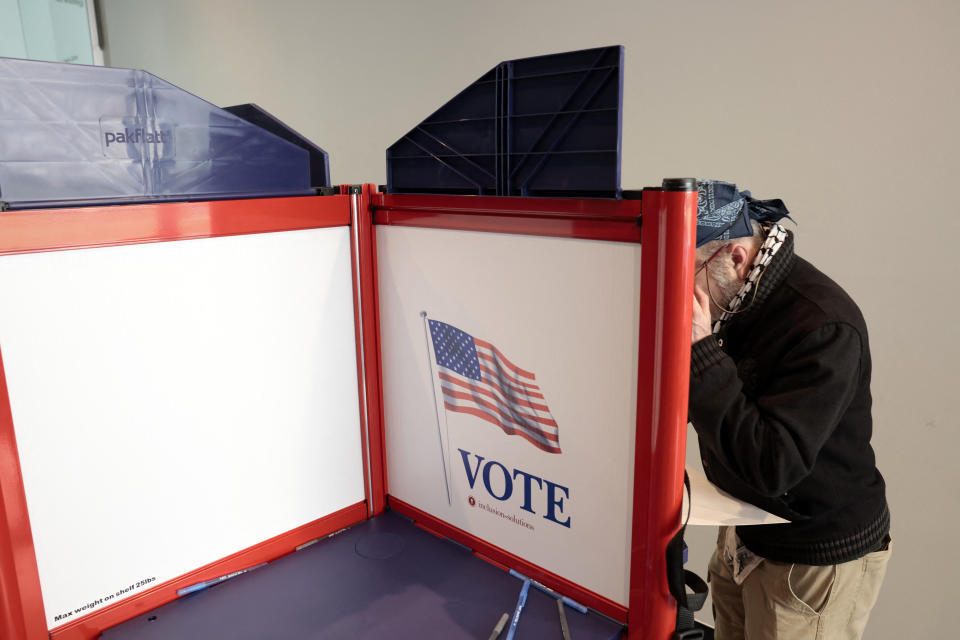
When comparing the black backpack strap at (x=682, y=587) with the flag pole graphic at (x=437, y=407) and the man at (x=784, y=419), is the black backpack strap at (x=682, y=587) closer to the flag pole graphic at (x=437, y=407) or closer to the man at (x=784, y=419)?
the man at (x=784, y=419)

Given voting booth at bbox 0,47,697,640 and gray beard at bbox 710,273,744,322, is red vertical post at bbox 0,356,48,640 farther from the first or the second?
gray beard at bbox 710,273,744,322

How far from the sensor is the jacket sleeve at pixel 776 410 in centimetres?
101

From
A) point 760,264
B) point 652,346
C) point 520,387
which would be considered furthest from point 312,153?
point 760,264

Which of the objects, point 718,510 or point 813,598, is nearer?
point 718,510

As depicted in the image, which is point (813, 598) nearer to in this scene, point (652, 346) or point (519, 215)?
point (652, 346)

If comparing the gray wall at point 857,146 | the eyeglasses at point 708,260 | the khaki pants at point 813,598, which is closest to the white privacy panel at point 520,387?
the eyeglasses at point 708,260

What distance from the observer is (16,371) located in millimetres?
872

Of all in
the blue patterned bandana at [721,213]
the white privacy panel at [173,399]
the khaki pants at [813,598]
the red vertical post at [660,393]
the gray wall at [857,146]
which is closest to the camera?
the red vertical post at [660,393]

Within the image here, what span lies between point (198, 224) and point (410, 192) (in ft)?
1.13

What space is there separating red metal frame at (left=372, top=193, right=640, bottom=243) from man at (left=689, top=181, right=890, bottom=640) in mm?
285

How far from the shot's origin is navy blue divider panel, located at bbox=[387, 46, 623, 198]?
85 centimetres

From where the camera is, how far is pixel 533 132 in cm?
93

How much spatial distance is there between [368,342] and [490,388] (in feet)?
0.98

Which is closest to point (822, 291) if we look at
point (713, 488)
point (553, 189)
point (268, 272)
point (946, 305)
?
point (713, 488)
